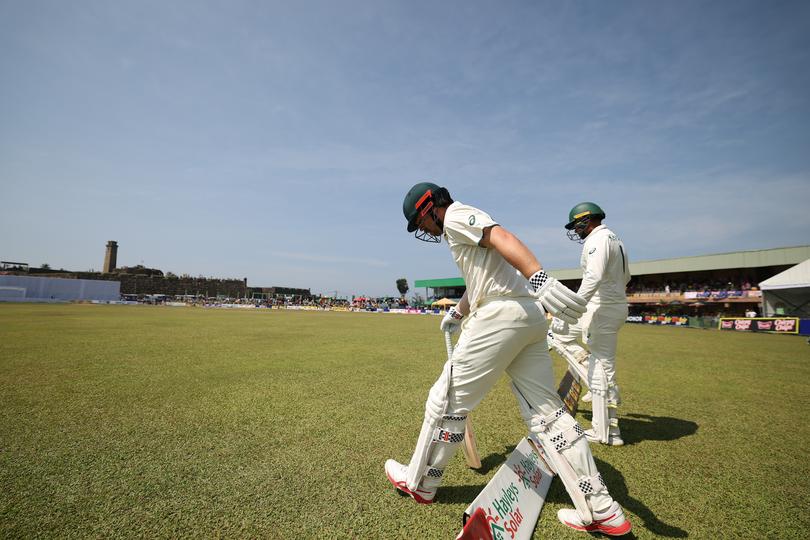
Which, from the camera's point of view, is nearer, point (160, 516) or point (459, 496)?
point (160, 516)

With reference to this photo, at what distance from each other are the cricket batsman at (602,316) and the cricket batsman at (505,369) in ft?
5.20

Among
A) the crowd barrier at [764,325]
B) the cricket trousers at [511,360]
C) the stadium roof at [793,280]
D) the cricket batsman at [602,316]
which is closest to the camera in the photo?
the cricket trousers at [511,360]

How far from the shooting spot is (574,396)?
4230mm

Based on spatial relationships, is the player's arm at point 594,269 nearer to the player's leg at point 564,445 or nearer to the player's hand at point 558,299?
the player's leg at point 564,445

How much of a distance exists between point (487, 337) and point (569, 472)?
3.24 feet

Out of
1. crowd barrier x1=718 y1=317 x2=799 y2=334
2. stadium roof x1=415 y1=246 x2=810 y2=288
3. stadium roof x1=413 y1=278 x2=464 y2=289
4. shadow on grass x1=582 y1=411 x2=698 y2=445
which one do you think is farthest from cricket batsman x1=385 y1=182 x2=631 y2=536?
stadium roof x1=413 y1=278 x2=464 y2=289

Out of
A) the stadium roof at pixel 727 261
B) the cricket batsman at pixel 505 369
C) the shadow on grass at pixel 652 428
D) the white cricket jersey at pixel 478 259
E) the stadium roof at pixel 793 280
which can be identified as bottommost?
the shadow on grass at pixel 652 428

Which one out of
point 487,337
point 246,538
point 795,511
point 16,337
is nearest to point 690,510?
point 795,511

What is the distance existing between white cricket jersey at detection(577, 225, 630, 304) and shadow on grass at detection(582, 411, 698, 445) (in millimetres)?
1532

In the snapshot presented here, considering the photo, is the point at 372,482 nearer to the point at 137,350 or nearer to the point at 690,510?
the point at 690,510

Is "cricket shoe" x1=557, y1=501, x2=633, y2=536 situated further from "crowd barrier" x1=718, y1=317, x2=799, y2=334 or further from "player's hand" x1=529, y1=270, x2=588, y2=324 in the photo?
"crowd barrier" x1=718, y1=317, x2=799, y2=334

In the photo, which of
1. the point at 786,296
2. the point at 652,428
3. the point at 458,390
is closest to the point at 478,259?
the point at 458,390

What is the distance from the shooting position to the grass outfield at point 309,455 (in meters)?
2.23

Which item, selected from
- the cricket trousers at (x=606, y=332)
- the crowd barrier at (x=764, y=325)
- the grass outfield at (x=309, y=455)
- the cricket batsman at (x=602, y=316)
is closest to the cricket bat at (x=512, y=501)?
the grass outfield at (x=309, y=455)
